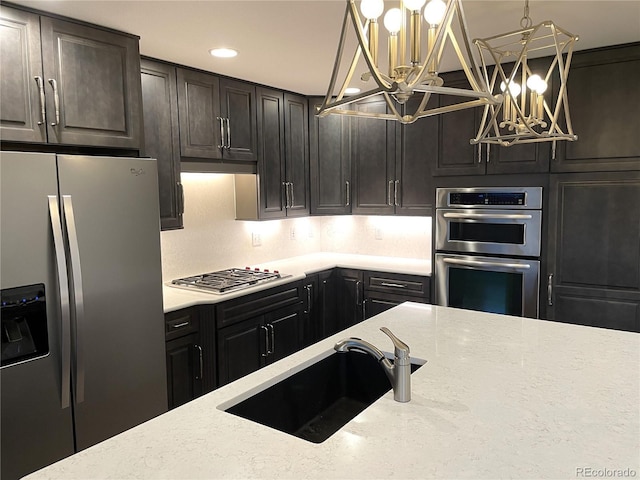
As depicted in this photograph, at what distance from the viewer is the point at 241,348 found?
310cm

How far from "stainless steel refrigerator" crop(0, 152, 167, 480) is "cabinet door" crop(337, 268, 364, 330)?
1.84 metres

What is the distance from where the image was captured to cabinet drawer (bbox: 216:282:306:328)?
296cm

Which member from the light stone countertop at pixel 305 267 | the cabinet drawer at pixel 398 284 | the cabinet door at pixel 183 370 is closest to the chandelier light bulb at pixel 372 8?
the light stone countertop at pixel 305 267

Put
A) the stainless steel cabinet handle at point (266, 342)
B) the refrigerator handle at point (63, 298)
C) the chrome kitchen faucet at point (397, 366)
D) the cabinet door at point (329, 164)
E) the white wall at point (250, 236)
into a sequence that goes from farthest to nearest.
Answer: the cabinet door at point (329, 164), the white wall at point (250, 236), the stainless steel cabinet handle at point (266, 342), the refrigerator handle at point (63, 298), the chrome kitchen faucet at point (397, 366)

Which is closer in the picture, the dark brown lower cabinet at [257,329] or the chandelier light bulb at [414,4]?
the chandelier light bulb at [414,4]

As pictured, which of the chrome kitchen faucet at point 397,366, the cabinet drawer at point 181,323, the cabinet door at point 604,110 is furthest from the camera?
the cabinet door at point 604,110

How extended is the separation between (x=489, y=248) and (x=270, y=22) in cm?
206

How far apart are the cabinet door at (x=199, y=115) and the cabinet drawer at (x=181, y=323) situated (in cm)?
102

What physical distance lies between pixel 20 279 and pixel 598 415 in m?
2.09

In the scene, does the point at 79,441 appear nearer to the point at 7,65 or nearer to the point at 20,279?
the point at 20,279

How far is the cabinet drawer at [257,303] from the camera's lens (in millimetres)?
2959

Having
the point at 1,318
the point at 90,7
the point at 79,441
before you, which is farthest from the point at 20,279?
the point at 90,7

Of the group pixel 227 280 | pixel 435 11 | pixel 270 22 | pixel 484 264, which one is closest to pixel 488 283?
pixel 484 264
